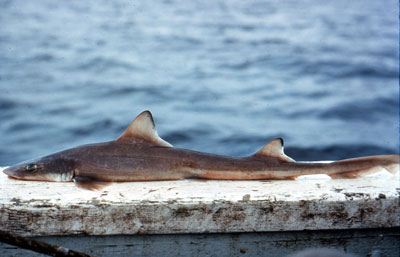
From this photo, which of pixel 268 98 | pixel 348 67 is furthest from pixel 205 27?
pixel 268 98

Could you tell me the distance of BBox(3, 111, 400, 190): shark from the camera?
2576mm

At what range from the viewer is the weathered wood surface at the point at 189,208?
2.20m

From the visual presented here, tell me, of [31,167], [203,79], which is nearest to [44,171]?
[31,167]

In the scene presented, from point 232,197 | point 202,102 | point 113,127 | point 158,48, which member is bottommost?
point 232,197

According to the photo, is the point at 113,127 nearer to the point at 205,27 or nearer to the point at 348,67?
the point at 348,67

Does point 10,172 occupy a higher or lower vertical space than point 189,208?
higher

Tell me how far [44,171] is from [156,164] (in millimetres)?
580

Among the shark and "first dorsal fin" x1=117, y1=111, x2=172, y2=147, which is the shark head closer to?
the shark

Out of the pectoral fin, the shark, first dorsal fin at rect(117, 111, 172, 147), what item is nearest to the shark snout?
the shark

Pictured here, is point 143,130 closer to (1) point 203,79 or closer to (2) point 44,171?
(2) point 44,171

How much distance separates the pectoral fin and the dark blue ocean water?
14.1 ft

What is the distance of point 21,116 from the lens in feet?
27.1

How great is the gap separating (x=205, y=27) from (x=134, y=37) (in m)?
3.10

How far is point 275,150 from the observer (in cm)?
265
